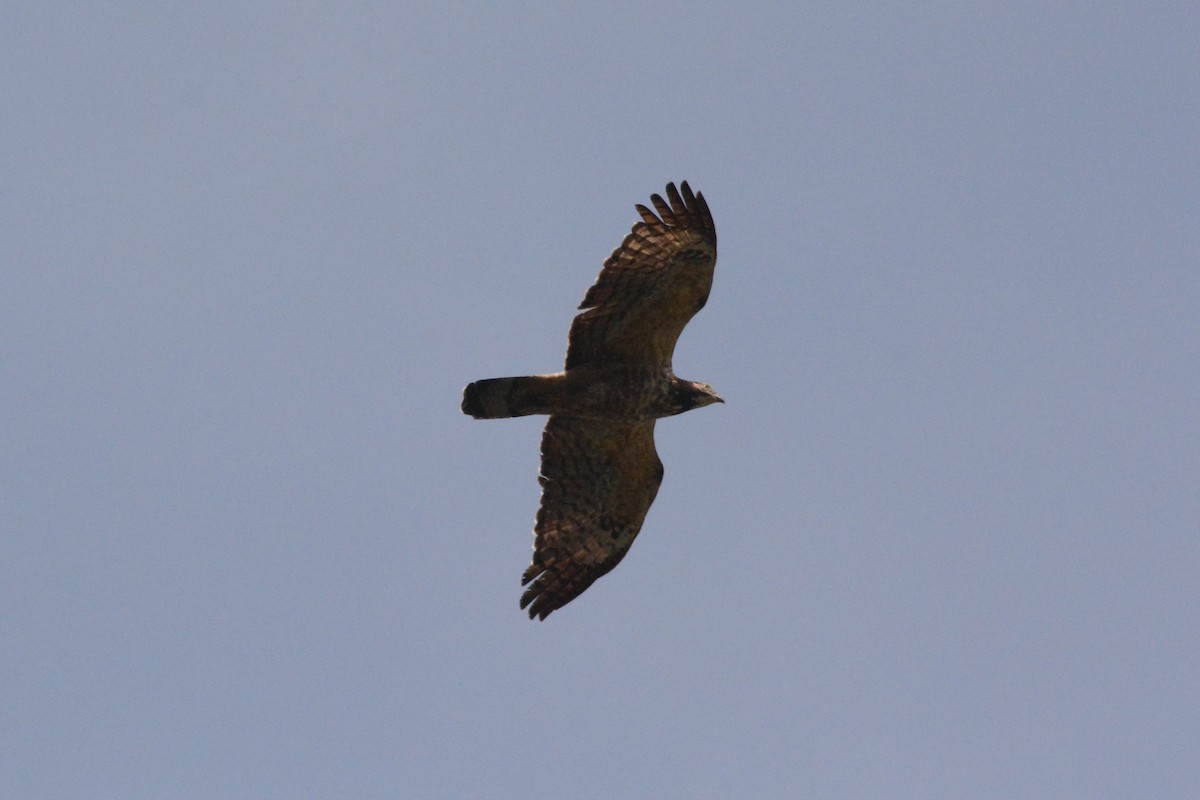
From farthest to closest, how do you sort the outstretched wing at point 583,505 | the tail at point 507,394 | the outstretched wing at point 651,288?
1. the outstretched wing at point 583,505
2. the tail at point 507,394
3. the outstretched wing at point 651,288

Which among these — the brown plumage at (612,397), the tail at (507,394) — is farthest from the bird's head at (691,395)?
the tail at (507,394)

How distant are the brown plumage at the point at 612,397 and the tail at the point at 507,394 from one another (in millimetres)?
10

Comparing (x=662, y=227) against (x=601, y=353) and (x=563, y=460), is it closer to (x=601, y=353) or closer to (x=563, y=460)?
(x=601, y=353)

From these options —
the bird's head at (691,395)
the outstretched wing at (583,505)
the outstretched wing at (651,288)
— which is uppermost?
the outstretched wing at (651,288)

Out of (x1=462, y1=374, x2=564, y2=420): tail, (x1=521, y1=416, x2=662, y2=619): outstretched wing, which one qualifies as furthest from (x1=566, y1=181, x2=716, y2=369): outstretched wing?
(x1=521, y1=416, x2=662, y2=619): outstretched wing

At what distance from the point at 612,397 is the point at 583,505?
1.49 meters

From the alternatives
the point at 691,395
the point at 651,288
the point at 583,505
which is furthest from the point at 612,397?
the point at 583,505

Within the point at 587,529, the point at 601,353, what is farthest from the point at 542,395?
the point at 587,529

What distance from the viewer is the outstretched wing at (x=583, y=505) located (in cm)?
1625

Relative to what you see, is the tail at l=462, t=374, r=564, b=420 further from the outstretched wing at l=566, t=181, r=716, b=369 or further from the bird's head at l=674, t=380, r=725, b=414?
the bird's head at l=674, t=380, r=725, b=414

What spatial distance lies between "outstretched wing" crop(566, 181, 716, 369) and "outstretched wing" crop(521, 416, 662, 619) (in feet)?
3.37

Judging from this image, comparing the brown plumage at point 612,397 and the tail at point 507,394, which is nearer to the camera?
the brown plumage at point 612,397

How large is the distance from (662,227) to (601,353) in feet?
4.88

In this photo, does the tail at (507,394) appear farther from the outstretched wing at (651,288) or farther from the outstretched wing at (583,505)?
the outstretched wing at (583,505)
